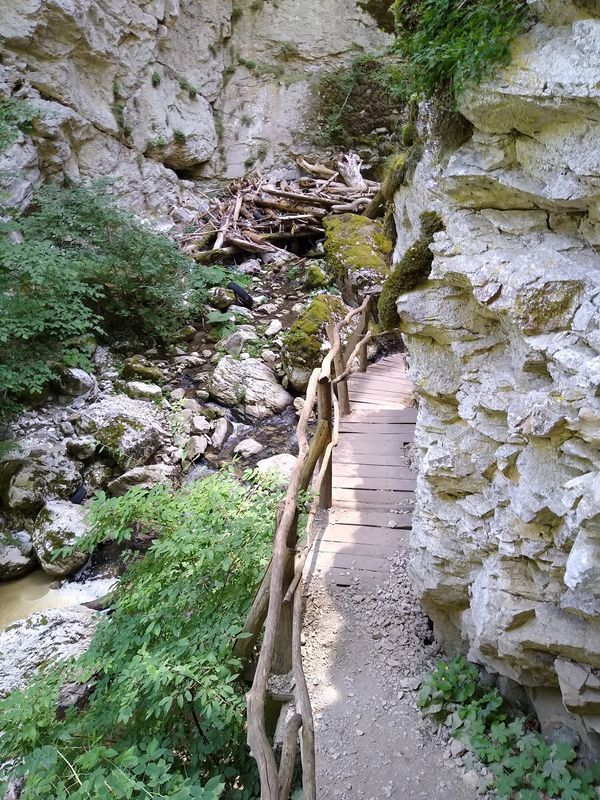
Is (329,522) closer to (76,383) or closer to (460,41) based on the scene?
(460,41)

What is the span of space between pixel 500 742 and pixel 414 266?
2.90m

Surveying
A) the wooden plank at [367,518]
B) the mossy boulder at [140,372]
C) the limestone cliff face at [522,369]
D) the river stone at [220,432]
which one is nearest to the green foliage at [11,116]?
the mossy boulder at [140,372]

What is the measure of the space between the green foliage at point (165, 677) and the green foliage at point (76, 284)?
12.0 ft

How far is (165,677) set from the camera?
2605 millimetres

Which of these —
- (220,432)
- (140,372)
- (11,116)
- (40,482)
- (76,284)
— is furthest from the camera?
(140,372)

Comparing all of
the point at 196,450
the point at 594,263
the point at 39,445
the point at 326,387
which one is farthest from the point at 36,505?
the point at 594,263

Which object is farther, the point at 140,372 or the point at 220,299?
the point at 220,299

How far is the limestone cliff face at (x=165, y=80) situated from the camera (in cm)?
992

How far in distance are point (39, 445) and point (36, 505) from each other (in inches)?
33.4

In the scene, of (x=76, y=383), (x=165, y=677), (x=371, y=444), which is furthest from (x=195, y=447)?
(x=165, y=677)

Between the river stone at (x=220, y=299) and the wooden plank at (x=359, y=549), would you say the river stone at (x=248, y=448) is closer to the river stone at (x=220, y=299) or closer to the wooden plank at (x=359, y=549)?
the wooden plank at (x=359, y=549)

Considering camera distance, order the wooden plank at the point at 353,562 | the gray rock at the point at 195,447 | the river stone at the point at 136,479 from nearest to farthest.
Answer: the wooden plank at the point at 353,562 → the river stone at the point at 136,479 → the gray rock at the point at 195,447

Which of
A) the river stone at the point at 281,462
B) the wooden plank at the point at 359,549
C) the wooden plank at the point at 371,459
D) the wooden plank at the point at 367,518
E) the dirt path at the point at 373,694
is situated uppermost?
the wooden plank at the point at 371,459

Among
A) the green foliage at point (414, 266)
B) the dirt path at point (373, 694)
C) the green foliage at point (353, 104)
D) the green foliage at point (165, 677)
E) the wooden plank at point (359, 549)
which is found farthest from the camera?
the green foliage at point (353, 104)
